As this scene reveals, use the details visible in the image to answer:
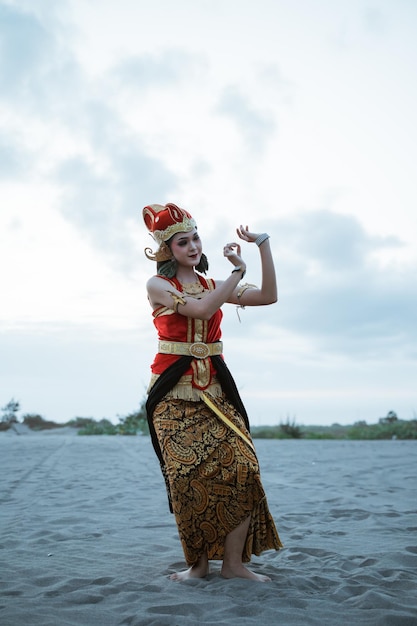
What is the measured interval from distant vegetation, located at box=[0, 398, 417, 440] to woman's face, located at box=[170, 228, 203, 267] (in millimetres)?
16061

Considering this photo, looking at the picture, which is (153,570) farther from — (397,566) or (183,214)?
(183,214)

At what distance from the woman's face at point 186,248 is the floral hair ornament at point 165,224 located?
34mm

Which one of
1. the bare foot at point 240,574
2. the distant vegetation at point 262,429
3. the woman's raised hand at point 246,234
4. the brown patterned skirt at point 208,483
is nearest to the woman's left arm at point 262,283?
the woman's raised hand at point 246,234

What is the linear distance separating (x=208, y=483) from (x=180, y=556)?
1155 millimetres

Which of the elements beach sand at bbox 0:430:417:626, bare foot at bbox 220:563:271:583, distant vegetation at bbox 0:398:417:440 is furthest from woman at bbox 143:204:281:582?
distant vegetation at bbox 0:398:417:440

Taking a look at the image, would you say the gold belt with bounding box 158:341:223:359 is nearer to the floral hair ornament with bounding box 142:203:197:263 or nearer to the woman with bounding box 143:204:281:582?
the woman with bounding box 143:204:281:582

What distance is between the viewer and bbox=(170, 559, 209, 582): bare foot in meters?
4.18

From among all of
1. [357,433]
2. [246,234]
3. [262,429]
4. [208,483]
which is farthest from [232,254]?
[262,429]

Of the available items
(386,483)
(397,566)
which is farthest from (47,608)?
(386,483)

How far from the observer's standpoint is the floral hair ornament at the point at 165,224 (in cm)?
438

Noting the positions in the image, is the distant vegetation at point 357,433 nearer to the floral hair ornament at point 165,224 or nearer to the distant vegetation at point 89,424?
the distant vegetation at point 89,424

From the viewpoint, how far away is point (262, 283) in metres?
4.44

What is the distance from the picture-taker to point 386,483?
8711 mm

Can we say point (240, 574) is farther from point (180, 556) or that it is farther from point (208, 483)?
point (180, 556)
